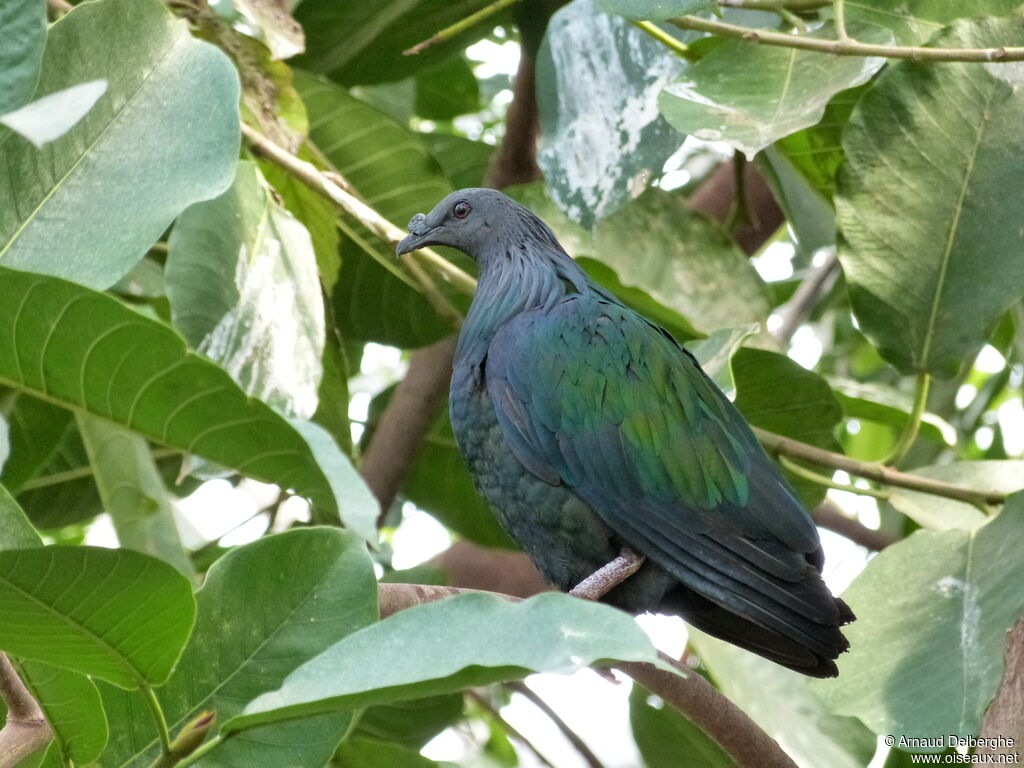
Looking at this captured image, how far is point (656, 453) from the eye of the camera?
7.41 feet

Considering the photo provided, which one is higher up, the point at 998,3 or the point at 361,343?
the point at 998,3

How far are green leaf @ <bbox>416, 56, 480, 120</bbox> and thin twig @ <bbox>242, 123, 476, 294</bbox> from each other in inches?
57.1

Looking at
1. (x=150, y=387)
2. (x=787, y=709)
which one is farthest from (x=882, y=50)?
(x=150, y=387)

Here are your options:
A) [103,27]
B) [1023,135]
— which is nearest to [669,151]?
[1023,135]

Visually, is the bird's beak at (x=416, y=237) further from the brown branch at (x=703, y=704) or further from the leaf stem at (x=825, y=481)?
the leaf stem at (x=825, y=481)

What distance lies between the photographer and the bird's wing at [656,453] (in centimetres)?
217

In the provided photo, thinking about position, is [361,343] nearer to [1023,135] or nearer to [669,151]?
[669,151]

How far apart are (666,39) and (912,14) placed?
53 centimetres

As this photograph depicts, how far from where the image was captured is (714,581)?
7.08 feet

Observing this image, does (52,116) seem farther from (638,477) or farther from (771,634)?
(771,634)

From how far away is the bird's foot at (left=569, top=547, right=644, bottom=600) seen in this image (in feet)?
7.43

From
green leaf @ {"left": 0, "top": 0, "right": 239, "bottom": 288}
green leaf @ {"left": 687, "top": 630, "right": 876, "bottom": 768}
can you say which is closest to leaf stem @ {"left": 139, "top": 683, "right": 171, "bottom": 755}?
green leaf @ {"left": 0, "top": 0, "right": 239, "bottom": 288}

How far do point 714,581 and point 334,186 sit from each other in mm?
1077

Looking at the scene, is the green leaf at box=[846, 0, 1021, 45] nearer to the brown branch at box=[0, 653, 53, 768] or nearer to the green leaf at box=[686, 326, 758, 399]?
the green leaf at box=[686, 326, 758, 399]
